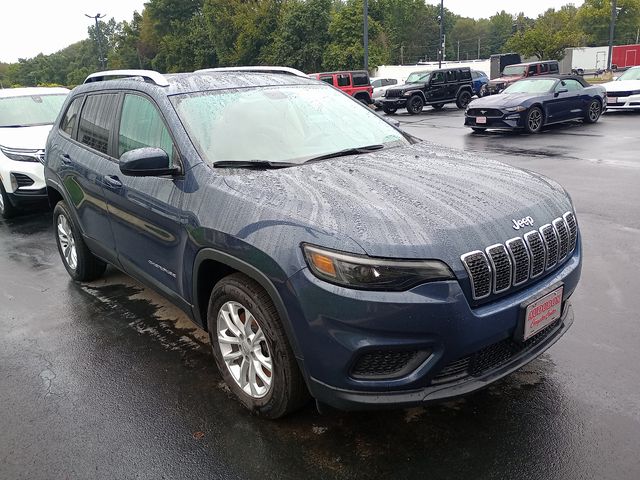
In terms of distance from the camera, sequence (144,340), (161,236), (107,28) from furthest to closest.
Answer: (107,28), (144,340), (161,236)

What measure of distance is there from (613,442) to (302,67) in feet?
166

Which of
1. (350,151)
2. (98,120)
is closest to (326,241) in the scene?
(350,151)

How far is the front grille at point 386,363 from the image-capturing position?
96.9 inches

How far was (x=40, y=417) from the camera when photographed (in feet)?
10.6

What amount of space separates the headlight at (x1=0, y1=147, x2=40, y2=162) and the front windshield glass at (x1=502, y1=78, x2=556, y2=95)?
39.7 ft

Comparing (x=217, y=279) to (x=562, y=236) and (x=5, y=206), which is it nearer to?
(x=562, y=236)

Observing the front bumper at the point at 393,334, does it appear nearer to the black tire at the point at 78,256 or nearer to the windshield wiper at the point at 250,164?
the windshield wiper at the point at 250,164

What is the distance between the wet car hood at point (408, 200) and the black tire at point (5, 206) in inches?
247

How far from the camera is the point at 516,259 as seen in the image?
262 centimetres

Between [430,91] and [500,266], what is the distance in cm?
2283

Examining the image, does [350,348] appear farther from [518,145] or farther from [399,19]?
[399,19]

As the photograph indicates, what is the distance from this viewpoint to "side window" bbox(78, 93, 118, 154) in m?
4.26

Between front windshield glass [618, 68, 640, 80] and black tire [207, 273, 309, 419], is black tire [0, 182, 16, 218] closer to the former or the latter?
black tire [207, 273, 309, 419]

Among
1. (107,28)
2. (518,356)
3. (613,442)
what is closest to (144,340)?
(518,356)
